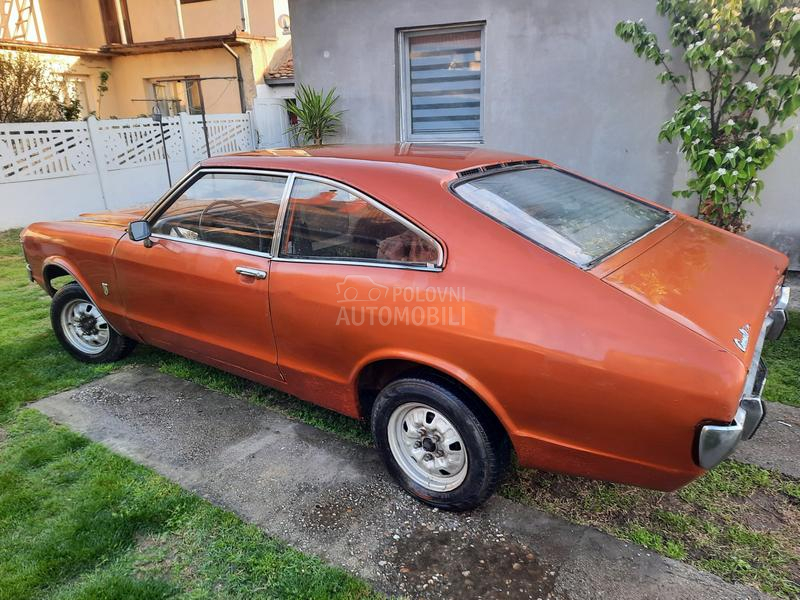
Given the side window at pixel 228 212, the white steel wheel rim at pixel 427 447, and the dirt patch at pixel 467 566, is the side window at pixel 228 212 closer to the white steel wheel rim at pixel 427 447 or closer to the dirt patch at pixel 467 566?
the white steel wheel rim at pixel 427 447

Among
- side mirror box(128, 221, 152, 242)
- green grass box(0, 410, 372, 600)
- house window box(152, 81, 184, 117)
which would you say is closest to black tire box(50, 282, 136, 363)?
side mirror box(128, 221, 152, 242)

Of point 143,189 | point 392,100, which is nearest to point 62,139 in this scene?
point 143,189

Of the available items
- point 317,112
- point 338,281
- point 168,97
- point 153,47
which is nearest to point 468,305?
point 338,281

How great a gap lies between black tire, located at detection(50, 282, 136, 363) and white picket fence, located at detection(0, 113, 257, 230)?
5989 mm

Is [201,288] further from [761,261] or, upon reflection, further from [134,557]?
[761,261]

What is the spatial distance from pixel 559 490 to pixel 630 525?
360 mm

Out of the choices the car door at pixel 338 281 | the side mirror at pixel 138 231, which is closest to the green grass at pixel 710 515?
the car door at pixel 338 281

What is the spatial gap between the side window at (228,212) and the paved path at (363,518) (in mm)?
1146

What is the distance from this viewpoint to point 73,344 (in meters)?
4.32

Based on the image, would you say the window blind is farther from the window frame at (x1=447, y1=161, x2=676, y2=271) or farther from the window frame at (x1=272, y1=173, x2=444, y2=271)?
the window frame at (x1=272, y1=173, x2=444, y2=271)

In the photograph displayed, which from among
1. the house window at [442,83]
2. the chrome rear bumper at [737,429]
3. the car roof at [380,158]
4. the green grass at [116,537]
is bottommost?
the green grass at [116,537]

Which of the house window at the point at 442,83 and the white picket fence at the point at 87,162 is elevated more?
the house window at the point at 442,83

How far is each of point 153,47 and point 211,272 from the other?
14.4 m

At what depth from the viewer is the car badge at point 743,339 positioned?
77.0 inches
